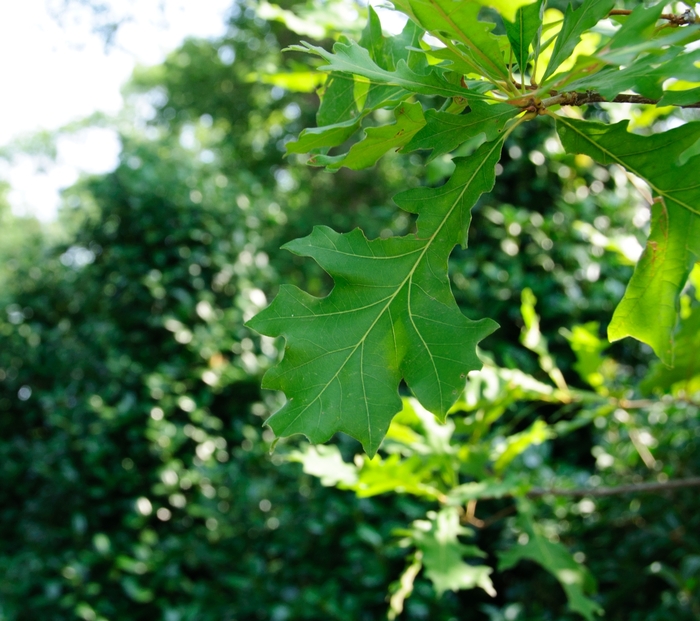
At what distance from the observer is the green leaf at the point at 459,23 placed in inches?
30.3

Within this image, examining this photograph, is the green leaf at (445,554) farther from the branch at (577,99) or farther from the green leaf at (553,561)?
the branch at (577,99)

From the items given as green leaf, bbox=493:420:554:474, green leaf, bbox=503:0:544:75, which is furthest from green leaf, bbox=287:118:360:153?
green leaf, bbox=493:420:554:474

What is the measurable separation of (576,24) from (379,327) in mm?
456

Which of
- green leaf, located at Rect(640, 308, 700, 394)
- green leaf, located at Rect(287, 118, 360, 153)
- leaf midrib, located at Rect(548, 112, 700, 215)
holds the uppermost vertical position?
leaf midrib, located at Rect(548, 112, 700, 215)

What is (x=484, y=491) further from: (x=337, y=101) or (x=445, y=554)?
(x=337, y=101)

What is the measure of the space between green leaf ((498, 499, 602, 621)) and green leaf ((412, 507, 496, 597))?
0.36ft

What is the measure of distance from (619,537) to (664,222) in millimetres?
1956

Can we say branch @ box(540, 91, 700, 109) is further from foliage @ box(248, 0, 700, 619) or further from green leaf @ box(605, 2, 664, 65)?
green leaf @ box(605, 2, 664, 65)

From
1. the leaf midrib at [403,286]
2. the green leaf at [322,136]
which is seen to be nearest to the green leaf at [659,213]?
the leaf midrib at [403,286]

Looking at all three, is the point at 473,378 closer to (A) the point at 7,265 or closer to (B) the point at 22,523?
(B) the point at 22,523

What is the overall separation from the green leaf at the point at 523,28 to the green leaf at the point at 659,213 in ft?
0.32

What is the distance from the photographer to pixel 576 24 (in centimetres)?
81

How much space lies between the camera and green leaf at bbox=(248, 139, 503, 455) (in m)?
0.89

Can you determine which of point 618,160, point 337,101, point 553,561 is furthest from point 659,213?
point 553,561
